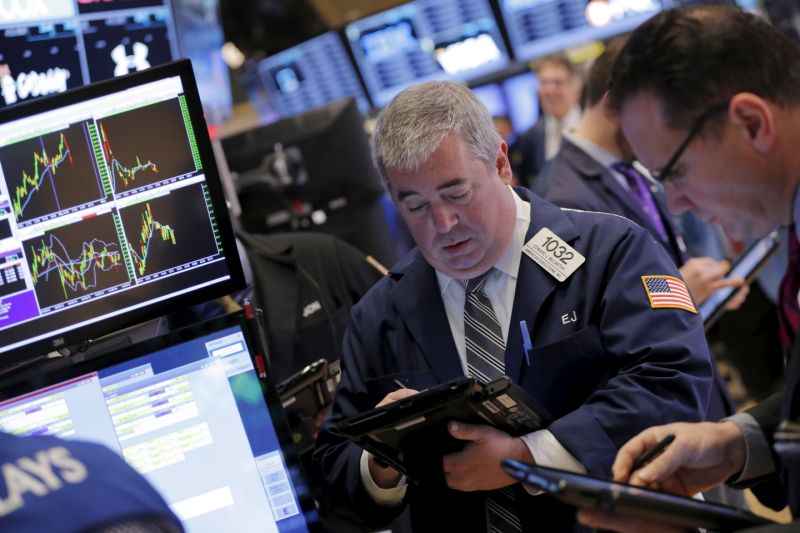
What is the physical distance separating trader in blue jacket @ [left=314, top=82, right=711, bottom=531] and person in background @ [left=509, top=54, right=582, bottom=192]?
13.2 feet

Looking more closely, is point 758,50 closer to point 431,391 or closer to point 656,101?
point 656,101

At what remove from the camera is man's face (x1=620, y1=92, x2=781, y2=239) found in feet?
5.68

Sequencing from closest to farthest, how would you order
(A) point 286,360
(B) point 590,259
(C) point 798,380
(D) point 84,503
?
(D) point 84,503 → (C) point 798,380 → (B) point 590,259 → (A) point 286,360

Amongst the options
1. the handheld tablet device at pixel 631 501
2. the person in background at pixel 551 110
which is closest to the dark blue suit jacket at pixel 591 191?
the handheld tablet device at pixel 631 501

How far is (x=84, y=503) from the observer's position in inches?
40.3

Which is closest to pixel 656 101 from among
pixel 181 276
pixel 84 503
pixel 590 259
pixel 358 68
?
pixel 590 259

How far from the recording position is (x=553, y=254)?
2.11 meters

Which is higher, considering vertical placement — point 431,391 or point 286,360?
point 431,391

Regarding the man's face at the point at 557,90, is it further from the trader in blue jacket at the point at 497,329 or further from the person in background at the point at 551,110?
the trader in blue jacket at the point at 497,329

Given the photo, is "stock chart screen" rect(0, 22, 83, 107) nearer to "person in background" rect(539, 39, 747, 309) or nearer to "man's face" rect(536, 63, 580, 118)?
"person in background" rect(539, 39, 747, 309)

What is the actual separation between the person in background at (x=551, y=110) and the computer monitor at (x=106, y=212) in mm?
4183

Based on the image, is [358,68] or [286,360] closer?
[286,360]

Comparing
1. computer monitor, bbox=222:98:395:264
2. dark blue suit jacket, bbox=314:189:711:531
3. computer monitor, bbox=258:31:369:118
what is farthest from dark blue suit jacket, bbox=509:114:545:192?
dark blue suit jacket, bbox=314:189:711:531

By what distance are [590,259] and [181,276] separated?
0.93 metres
